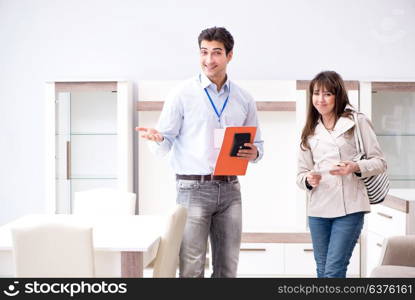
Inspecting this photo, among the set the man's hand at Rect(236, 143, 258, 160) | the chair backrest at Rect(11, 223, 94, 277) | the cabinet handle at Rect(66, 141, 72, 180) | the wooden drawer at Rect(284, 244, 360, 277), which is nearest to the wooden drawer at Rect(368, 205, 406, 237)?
the wooden drawer at Rect(284, 244, 360, 277)

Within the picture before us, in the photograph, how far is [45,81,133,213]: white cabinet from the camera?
4.54 metres

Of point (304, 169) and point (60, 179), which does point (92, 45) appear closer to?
point (60, 179)

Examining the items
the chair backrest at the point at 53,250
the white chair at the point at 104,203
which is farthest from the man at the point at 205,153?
the white chair at the point at 104,203

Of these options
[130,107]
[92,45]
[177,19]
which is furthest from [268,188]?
[92,45]

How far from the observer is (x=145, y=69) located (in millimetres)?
4949

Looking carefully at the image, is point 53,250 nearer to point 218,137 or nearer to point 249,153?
point 218,137

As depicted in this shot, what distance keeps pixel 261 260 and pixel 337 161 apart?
192 cm

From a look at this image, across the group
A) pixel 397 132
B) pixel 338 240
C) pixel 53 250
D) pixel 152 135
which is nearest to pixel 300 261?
pixel 397 132

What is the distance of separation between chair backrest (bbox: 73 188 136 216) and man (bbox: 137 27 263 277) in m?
0.78

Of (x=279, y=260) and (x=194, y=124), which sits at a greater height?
(x=194, y=124)

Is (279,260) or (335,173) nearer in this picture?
(335,173)

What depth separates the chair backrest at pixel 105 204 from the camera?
3.57 meters

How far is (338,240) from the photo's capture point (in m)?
2.67

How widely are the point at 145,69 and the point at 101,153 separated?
0.83m
